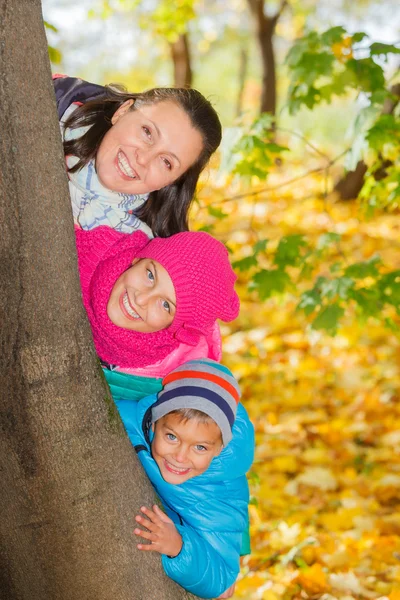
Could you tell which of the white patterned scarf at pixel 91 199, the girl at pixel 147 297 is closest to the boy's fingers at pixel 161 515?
the girl at pixel 147 297

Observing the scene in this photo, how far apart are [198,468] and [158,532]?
0.24 metres

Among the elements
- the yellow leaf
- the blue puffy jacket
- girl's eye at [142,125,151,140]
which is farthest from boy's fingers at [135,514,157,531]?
the yellow leaf

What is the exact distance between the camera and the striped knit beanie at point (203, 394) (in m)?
1.71

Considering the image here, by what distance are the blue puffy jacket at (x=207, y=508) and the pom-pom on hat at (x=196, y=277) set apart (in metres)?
0.27

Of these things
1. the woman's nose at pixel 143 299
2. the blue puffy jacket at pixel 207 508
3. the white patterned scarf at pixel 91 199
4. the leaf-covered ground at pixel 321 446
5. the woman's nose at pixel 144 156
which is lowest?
the leaf-covered ground at pixel 321 446

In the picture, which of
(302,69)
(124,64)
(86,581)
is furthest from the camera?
(124,64)

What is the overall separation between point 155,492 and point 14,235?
2.65 feet

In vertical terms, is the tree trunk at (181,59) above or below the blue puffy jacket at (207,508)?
below

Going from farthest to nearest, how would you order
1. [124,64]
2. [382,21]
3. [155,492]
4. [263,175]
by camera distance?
[124,64], [382,21], [263,175], [155,492]

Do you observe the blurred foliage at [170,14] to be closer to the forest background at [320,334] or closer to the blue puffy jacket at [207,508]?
the forest background at [320,334]

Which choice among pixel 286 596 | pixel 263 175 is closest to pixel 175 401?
pixel 286 596

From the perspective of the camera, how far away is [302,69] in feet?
9.93

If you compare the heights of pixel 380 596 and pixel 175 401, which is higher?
pixel 175 401

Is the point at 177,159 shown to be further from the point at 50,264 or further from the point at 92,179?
the point at 50,264
